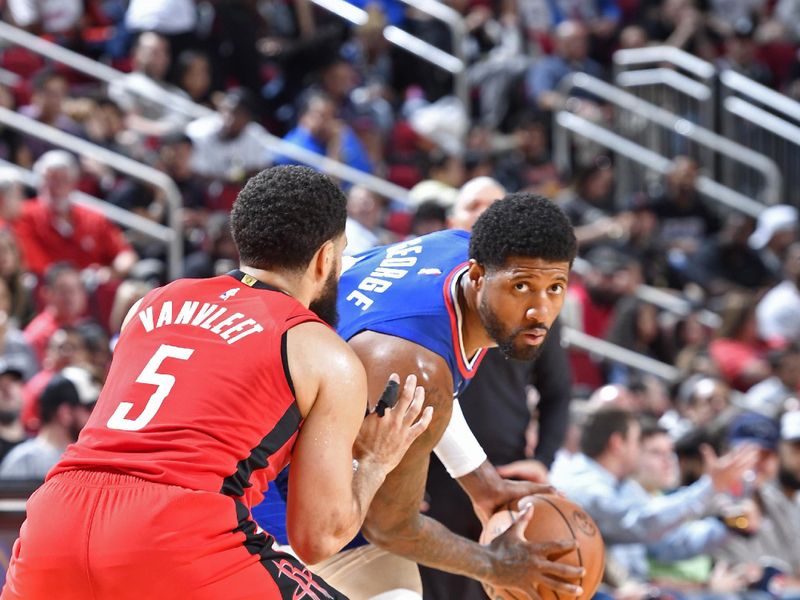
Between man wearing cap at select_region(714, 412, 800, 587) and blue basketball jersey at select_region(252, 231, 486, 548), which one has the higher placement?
blue basketball jersey at select_region(252, 231, 486, 548)

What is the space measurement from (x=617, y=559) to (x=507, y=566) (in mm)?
3220

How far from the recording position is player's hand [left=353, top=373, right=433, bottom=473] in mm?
3383

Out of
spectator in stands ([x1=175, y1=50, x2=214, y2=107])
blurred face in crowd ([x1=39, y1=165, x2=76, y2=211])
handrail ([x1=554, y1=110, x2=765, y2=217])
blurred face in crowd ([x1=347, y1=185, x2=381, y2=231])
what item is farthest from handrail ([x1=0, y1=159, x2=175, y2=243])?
handrail ([x1=554, y1=110, x2=765, y2=217])

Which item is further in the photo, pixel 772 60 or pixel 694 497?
pixel 772 60

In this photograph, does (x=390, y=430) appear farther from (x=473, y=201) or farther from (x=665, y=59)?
(x=665, y=59)

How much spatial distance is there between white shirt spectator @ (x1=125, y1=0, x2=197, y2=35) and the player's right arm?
8983 millimetres

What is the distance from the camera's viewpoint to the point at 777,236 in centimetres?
1212

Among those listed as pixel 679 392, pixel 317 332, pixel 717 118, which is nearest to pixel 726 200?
pixel 717 118

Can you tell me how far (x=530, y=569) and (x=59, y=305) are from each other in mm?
4593

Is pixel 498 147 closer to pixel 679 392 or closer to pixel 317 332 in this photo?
pixel 679 392

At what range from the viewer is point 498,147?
12.7 m

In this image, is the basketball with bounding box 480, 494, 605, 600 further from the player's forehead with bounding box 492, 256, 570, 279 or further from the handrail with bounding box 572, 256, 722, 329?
the handrail with bounding box 572, 256, 722, 329

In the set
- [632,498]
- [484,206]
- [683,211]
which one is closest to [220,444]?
[484,206]

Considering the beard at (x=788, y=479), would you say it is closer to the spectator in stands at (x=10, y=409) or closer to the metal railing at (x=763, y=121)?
the spectator in stands at (x=10, y=409)
